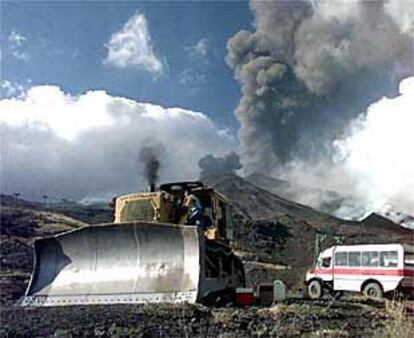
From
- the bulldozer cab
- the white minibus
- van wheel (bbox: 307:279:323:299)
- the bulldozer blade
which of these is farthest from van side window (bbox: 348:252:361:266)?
the bulldozer blade

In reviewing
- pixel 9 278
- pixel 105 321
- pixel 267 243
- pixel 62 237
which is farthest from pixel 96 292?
pixel 267 243

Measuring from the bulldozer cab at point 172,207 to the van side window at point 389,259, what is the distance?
30.0 feet

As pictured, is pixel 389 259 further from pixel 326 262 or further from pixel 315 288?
pixel 315 288

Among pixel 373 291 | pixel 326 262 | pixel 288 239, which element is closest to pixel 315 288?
pixel 326 262

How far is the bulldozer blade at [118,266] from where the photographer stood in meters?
10.8

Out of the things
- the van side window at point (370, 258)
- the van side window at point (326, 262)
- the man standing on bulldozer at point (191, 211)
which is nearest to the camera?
the man standing on bulldozer at point (191, 211)

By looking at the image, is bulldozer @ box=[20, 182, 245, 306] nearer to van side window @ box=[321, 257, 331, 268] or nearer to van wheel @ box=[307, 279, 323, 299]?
van wheel @ box=[307, 279, 323, 299]

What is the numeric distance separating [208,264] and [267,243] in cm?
3580

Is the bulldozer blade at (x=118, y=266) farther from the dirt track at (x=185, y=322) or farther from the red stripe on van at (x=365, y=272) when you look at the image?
the red stripe on van at (x=365, y=272)

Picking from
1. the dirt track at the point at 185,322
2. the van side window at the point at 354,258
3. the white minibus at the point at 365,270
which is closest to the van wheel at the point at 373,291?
the white minibus at the point at 365,270

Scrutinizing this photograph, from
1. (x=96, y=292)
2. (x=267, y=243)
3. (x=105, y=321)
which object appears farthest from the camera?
(x=267, y=243)

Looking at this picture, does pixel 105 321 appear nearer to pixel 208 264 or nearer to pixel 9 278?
pixel 208 264

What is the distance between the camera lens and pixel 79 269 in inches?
464

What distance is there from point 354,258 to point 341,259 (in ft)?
2.26
